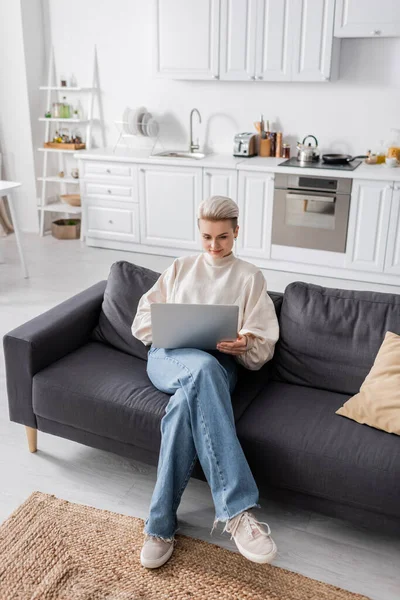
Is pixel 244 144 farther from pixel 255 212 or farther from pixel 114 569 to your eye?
pixel 114 569

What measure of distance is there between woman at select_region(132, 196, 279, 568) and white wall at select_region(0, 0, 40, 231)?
137 inches

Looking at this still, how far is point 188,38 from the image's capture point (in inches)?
192

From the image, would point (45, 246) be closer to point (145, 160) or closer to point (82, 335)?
point (145, 160)

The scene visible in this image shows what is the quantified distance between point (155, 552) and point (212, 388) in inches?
21.2

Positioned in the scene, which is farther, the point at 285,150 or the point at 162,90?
the point at 162,90

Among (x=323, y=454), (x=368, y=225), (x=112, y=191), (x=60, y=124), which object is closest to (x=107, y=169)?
(x=112, y=191)

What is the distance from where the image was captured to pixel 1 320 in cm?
401

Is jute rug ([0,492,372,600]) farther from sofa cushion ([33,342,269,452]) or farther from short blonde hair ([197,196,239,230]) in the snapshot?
short blonde hair ([197,196,239,230])

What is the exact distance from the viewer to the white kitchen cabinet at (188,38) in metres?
4.78

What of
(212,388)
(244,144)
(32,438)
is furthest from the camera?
(244,144)

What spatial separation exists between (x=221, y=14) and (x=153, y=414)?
11.7 ft

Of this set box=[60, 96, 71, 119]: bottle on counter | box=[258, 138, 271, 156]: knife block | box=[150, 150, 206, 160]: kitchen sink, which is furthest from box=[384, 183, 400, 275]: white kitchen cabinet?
box=[60, 96, 71, 119]: bottle on counter

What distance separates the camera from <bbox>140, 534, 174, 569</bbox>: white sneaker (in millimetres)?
1982

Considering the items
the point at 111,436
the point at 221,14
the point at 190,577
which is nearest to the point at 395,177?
the point at 221,14
